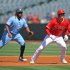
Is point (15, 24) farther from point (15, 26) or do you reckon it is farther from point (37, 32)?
point (37, 32)

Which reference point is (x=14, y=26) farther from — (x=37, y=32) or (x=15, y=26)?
(x=37, y=32)

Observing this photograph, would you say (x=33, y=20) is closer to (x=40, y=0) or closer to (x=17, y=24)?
(x=40, y=0)

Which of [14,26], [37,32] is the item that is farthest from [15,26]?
[37,32]

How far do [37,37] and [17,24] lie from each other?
13.3m

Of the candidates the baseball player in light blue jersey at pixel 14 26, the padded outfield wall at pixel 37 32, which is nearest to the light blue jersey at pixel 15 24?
the baseball player in light blue jersey at pixel 14 26

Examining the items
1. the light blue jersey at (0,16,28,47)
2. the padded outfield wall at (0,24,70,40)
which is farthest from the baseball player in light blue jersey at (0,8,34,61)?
the padded outfield wall at (0,24,70,40)

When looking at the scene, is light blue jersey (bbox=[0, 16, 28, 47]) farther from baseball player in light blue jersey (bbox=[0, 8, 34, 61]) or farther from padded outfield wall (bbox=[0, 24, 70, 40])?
padded outfield wall (bbox=[0, 24, 70, 40])

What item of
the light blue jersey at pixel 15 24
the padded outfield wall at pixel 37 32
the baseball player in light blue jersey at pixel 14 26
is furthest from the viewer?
the padded outfield wall at pixel 37 32

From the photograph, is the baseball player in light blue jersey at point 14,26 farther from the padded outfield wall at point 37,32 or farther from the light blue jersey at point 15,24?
the padded outfield wall at point 37,32

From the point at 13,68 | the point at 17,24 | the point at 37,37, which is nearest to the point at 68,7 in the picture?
the point at 37,37

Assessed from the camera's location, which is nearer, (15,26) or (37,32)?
(15,26)

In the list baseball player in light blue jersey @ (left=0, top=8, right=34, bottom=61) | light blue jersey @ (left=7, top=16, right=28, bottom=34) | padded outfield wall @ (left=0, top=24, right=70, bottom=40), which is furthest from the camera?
padded outfield wall @ (left=0, top=24, right=70, bottom=40)

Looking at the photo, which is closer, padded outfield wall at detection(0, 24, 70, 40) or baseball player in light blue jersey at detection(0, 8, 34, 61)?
baseball player in light blue jersey at detection(0, 8, 34, 61)

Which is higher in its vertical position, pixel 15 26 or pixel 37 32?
pixel 37 32
